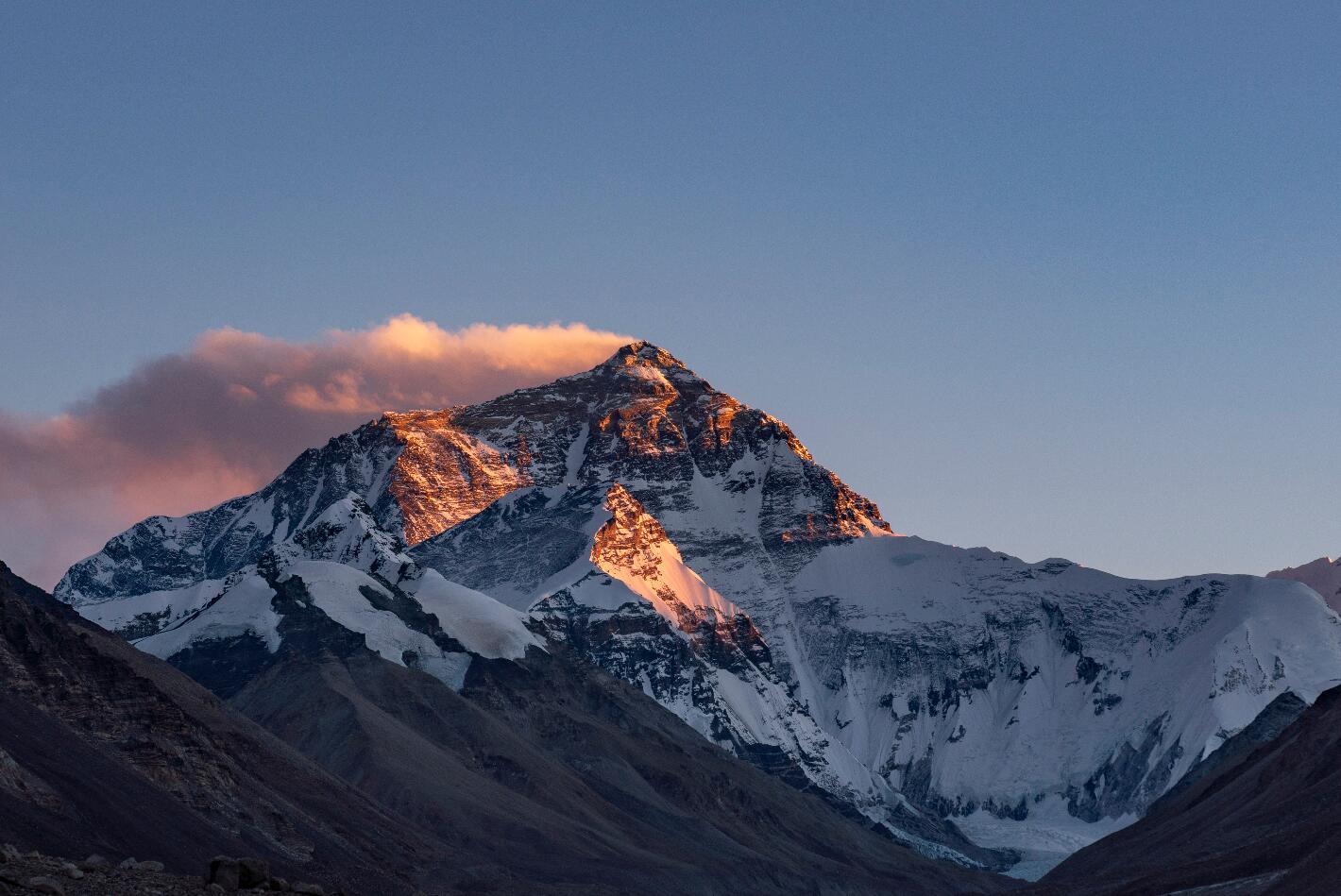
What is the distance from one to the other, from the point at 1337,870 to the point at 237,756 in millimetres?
114485

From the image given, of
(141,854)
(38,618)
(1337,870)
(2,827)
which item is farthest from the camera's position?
(38,618)

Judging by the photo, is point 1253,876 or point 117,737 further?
point 117,737

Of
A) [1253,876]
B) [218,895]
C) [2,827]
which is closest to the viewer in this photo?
[218,895]

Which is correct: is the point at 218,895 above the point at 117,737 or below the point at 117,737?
below

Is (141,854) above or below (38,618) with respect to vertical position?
below

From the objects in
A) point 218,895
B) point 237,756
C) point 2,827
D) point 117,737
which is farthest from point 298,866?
point 218,895

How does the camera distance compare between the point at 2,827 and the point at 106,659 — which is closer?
the point at 2,827

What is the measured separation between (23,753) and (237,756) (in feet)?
191

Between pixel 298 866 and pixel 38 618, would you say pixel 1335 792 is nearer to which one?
pixel 298 866

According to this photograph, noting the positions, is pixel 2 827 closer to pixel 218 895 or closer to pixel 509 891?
pixel 218 895

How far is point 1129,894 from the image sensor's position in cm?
16900

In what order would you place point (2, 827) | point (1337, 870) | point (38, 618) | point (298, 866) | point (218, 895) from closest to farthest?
point (218, 895), point (1337, 870), point (2, 827), point (298, 866), point (38, 618)

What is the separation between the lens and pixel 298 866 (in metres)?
166

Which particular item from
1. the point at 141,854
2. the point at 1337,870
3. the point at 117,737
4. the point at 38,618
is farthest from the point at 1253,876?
the point at 38,618
